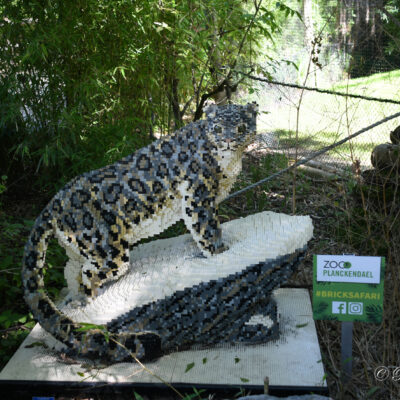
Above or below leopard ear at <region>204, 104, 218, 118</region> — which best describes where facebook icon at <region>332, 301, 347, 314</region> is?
below

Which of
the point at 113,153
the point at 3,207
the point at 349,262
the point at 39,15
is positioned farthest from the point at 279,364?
the point at 3,207

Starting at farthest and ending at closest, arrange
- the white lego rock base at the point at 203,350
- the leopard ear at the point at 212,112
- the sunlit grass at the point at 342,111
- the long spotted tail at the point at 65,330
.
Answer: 1. the sunlit grass at the point at 342,111
2. the leopard ear at the point at 212,112
3. the long spotted tail at the point at 65,330
4. the white lego rock base at the point at 203,350

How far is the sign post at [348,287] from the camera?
2057 mm

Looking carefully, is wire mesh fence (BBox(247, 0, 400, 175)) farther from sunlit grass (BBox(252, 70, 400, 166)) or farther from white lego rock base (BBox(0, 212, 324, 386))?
white lego rock base (BBox(0, 212, 324, 386))

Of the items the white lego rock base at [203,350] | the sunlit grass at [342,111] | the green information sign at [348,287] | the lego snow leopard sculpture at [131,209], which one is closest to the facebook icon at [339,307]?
the green information sign at [348,287]

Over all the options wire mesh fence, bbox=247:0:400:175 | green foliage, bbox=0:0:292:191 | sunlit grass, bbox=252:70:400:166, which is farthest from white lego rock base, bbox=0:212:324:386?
sunlit grass, bbox=252:70:400:166

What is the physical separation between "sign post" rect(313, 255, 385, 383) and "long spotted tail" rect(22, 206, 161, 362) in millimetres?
824

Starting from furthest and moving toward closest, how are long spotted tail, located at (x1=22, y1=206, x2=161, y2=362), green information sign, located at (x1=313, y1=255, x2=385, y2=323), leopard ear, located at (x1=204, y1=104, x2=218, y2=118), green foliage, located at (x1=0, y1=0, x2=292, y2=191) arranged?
green foliage, located at (x1=0, y1=0, x2=292, y2=191), leopard ear, located at (x1=204, y1=104, x2=218, y2=118), long spotted tail, located at (x1=22, y1=206, x2=161, y2=362), green information sign, located at (x1=313, y1=255, x2=385, y2=323)

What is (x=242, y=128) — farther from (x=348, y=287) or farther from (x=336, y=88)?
(x=336, y=88)

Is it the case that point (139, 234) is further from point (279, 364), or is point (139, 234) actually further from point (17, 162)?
point (17, 162)

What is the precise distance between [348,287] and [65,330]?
133cm

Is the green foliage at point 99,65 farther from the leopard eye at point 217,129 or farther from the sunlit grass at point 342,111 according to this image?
the sunlit grass at point 342,111

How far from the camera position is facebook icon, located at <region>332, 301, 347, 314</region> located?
2111 millimetres

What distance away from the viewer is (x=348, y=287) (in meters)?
2.09
